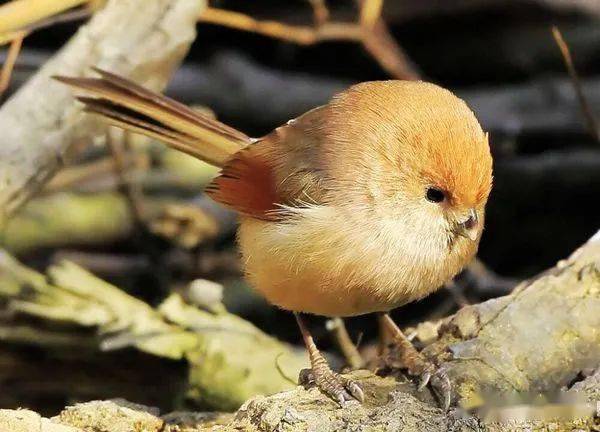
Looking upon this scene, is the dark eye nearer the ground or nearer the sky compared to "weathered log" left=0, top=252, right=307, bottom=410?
nearer the sky

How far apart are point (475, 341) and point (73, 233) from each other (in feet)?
10.3

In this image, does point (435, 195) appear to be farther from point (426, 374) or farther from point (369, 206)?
point (426, 374)

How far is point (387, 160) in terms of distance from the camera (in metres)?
3.37

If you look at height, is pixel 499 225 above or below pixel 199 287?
below

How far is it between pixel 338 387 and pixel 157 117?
1.40 m

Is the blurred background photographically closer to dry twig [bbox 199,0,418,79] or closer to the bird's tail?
dry twig [bbox 199,0,418,79]

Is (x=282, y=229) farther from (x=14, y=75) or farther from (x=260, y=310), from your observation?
(x=14, y=75)

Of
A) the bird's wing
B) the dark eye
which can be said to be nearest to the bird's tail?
the bird's wing

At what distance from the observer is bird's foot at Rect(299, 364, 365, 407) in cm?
313

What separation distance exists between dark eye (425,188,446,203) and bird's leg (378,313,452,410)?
0.51 m

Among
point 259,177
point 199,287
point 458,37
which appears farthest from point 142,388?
point 458,37

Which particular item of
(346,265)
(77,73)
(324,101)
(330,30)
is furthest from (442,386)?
(324,101)

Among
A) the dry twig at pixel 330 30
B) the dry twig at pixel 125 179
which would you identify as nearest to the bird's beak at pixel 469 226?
the dry twig at pixel 330 30

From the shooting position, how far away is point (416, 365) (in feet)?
10.9
